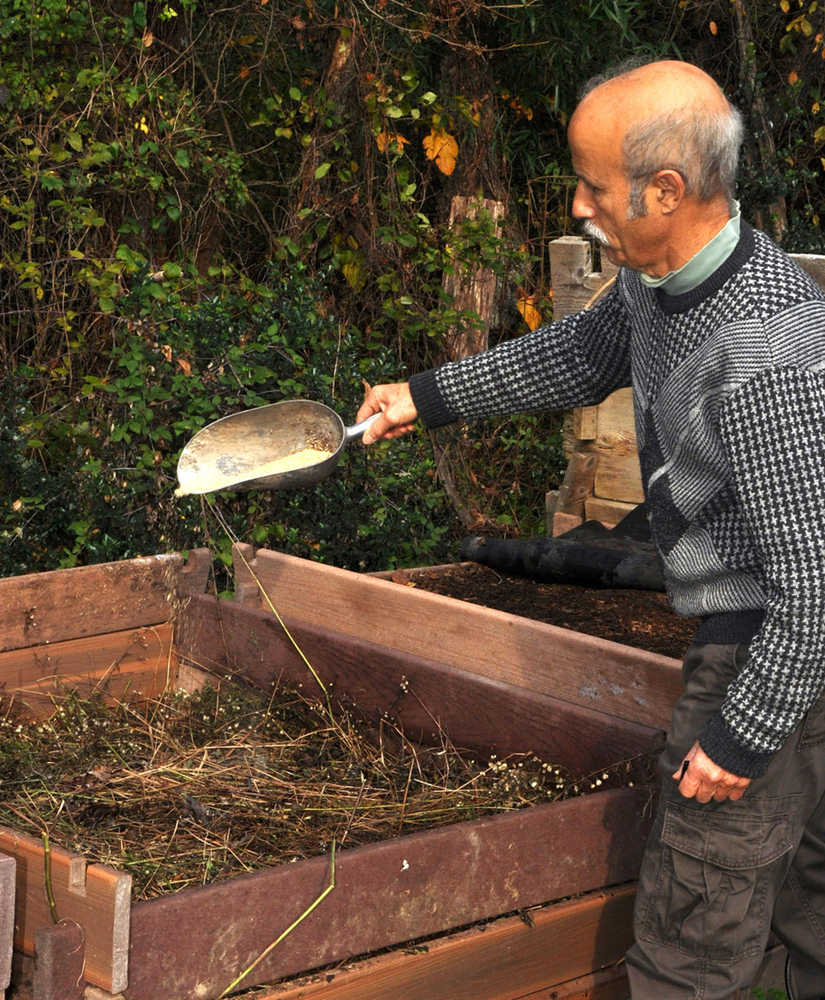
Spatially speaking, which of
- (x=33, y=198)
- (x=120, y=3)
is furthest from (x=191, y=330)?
(x=120, y=3)

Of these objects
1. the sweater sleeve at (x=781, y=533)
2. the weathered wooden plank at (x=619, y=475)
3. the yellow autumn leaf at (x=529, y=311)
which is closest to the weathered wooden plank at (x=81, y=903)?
the sweater sleeve at (x=781, y=533)

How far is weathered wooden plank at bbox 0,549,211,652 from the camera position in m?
3.34

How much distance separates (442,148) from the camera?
663cm

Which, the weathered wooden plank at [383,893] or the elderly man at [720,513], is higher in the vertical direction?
the elderly man at [720,513]

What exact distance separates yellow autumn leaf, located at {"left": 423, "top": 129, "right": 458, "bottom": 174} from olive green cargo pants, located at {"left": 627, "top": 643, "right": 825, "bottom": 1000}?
4.79 meters

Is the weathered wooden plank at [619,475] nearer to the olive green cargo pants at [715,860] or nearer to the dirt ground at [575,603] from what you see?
the dirt ground at [575,603]

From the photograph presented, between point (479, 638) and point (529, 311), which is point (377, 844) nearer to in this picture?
point (479, 638)

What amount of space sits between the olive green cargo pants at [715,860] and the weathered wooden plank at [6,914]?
99cm

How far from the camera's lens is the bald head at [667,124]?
2.02 meters

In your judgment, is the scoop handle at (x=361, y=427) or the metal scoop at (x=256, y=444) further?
the metal scoop at (x=256, y=444)

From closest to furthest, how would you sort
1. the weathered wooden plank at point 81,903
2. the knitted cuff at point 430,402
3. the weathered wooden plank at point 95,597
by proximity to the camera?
the weathered wooden plank at point 81,903 → the knitted cuff at point 430,402 → the weathered wooden plank at point 95,597

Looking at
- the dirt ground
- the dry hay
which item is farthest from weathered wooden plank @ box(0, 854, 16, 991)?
the dirt ground

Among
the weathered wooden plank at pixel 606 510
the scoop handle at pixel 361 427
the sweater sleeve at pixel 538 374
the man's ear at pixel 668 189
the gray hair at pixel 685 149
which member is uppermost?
the gray hair at pixel 685 149

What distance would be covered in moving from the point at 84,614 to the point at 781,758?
1.98 m
